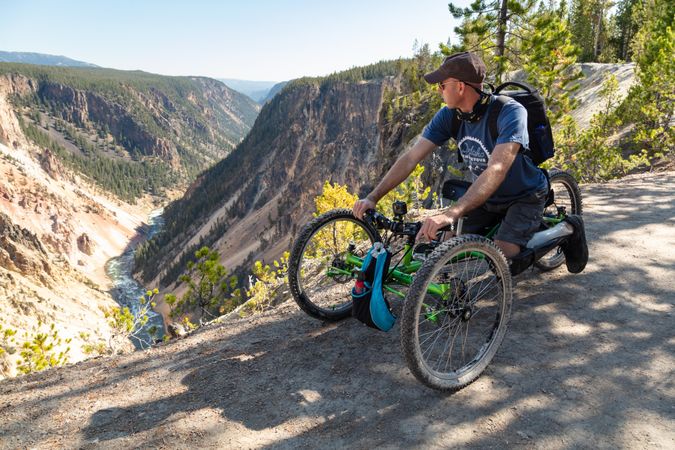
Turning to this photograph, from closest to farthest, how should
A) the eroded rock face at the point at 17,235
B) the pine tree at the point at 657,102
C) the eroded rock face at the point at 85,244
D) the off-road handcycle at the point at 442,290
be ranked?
the off-road handcycle at the point at 442,290, the pine tree at the point at 657,102, the eroded rock face at the point at 17,235, the eroded rock face at the point at 85,244

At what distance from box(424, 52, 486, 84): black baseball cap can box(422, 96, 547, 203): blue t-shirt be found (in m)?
0.28

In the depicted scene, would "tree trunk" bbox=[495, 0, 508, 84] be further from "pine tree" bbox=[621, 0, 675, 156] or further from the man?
the man

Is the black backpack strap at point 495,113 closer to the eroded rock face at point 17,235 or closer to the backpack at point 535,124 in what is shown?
the backpack at point 535,124

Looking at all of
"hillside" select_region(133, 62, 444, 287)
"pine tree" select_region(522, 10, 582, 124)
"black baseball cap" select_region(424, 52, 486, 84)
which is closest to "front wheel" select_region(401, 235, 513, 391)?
"black baseball cap" select_region(424, 52, 486, 84)

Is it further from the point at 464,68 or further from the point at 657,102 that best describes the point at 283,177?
the point at 464,68

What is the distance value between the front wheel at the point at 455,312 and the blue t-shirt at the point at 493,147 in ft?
2.71

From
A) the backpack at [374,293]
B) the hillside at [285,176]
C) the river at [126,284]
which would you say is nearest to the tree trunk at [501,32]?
the backpack at [374,293]

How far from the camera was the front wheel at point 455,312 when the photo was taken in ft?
10.00

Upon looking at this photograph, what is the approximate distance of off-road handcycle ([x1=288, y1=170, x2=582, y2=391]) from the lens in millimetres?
3082

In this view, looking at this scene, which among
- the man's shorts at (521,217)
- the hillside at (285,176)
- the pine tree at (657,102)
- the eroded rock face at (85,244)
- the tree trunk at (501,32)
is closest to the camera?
the man's shorts at (521,217)

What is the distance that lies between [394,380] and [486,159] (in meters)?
2.07

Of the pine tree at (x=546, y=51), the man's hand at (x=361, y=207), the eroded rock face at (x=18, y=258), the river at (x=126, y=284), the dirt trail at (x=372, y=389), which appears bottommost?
the river at (x=126, y=284)

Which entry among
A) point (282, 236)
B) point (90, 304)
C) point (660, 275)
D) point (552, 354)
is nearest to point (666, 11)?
point (660, 275)

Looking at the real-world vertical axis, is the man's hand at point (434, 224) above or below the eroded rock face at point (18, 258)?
above
